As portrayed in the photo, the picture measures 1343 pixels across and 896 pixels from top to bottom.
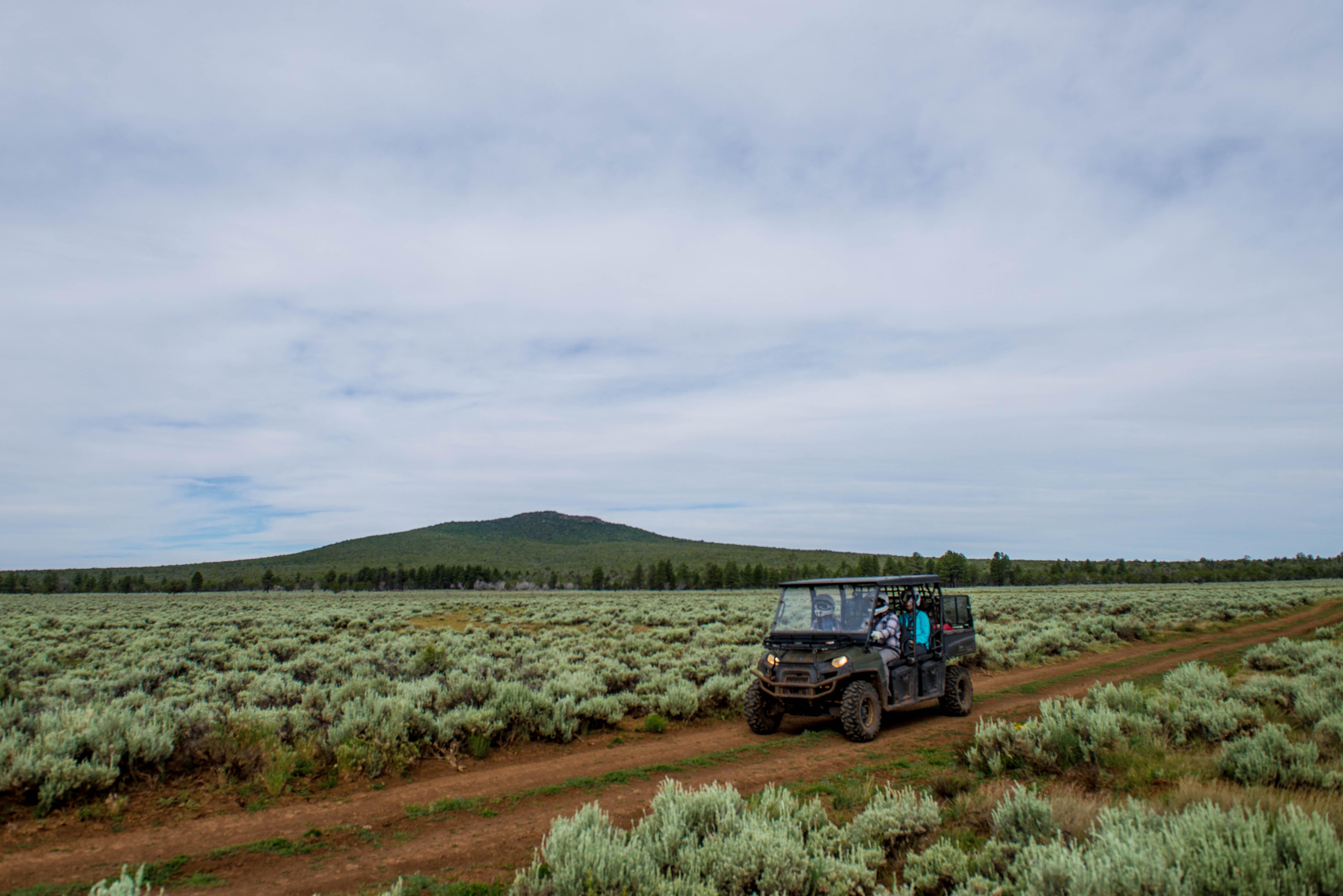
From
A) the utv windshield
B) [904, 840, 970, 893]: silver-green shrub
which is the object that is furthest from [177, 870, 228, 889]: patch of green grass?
the utv windshield

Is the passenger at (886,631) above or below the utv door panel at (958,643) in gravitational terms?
above

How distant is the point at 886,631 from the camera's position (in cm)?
1200

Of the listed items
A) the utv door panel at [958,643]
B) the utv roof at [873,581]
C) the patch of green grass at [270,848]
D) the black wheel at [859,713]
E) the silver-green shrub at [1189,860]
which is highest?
the utv roof at [873,581]

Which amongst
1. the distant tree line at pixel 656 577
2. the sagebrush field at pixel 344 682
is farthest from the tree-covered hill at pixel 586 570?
the sagebrush field at pixel 344 682

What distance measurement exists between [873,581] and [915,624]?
4.48 feet

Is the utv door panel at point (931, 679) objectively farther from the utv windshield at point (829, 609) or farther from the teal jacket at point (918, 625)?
the utv windshield at point (829, 609)

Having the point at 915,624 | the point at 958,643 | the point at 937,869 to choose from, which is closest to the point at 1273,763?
the point at 937,869

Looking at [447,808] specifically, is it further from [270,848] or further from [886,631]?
[886,631]

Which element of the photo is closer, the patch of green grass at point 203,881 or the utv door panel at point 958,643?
the patch of green grass at point 203,881

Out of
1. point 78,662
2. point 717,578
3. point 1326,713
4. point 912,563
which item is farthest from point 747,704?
point 912,563

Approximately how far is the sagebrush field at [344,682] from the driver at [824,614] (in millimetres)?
3073

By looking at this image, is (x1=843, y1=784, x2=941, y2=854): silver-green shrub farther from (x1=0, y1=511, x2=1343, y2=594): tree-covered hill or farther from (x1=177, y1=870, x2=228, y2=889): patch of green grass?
(x1=0, y1=511, x2=1343, y2=594): tree-covered hill

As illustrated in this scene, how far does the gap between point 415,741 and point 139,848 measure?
3.83 meters

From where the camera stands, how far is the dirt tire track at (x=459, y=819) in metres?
6.57
